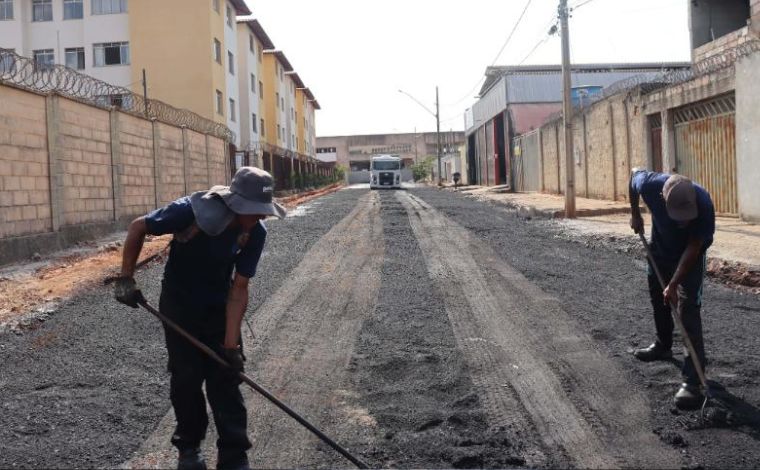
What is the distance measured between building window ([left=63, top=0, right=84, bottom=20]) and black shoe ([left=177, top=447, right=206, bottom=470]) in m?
33.5

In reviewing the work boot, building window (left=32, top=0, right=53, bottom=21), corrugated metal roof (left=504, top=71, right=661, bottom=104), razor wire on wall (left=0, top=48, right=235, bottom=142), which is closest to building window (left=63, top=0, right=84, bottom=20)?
building window (left=32, top=0, right=53, bottom=21)

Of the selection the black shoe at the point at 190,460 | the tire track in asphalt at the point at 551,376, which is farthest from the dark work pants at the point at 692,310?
the black shoe at the point at 190,460

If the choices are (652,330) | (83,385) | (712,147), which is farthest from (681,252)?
(712,147)

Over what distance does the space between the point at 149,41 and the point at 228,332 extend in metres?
31.2

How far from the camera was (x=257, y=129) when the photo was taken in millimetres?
42969

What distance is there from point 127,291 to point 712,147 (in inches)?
573

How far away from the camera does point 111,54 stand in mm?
32719

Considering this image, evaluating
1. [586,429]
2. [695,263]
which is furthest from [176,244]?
[695,263]

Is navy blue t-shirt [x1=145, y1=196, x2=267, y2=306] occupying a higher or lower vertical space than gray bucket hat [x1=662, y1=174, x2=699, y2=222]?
lower

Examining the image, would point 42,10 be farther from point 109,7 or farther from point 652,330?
point 652,330

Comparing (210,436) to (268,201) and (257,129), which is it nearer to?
(268,201)

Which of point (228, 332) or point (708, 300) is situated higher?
point (228, 332)

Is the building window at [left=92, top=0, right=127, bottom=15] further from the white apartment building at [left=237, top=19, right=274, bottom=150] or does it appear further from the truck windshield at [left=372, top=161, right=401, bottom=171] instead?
the truck windshield at [left=372, top=161, right=401, bottom=171]

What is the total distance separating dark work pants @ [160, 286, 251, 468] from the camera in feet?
11.9
